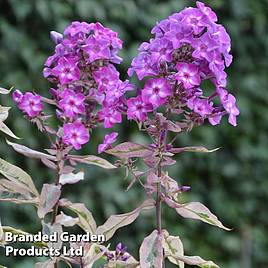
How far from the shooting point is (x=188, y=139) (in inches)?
143

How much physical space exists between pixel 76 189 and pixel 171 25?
2.01m

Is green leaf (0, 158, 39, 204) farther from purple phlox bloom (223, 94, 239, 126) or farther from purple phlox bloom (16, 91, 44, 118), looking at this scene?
purple phlox bloom (223, 94, 239, 126)

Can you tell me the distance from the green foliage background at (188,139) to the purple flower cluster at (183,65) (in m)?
1.75

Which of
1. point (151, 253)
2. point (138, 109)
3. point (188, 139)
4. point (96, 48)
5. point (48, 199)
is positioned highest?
point (188, 139)

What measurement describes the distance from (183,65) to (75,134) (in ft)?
0.79

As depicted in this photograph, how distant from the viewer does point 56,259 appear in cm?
155

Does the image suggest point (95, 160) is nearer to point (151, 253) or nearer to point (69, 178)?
point (69, 178)

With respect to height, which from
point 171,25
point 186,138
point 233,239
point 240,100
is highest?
point 240,100

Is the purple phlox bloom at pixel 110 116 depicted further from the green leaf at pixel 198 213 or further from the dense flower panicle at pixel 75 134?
the green leaf at pixel 198 213

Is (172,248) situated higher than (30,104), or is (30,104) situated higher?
(30,104)

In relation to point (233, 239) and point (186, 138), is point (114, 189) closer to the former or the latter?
point (186, 138)

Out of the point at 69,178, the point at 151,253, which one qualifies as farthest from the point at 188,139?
the point at 151,253

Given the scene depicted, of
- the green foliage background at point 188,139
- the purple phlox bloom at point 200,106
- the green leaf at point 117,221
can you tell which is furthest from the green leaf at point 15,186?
the green foliage background at point 188,139

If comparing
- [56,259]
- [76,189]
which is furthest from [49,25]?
[56,259]
